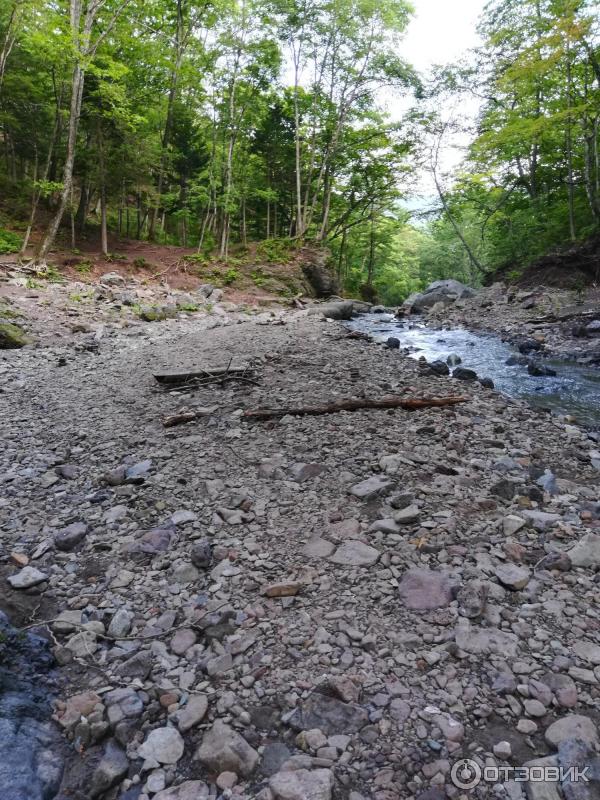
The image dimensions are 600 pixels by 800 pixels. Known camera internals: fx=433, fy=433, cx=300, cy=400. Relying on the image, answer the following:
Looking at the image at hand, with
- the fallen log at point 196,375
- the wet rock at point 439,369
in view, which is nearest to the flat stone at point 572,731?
the fallen log at point 196,375

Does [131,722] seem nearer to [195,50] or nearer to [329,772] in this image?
[329,772]

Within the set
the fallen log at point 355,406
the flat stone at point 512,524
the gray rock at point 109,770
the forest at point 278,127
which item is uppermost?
the forest at point 278,127

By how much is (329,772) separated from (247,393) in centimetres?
488

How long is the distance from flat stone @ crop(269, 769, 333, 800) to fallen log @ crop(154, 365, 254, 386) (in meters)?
5.48

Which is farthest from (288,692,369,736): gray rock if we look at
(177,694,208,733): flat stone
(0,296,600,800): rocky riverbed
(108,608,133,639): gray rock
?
(108,608,133,639): gray rock

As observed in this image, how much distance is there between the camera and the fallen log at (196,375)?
21.9 feet

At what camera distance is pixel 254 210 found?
105 ft

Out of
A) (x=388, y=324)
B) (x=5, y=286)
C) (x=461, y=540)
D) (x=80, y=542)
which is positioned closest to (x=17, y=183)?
(x=5, y=286)

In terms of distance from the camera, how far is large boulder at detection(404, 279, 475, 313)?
24125 mm

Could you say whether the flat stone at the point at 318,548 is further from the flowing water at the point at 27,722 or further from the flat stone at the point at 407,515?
the flowing water at the point at 27,722

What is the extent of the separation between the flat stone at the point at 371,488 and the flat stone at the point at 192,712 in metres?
1.96

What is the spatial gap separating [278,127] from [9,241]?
16.9m

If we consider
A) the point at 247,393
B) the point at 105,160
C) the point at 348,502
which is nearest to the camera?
the point at 348,502

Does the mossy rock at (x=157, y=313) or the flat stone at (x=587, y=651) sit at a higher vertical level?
the mossy rock at (x=157, y=313)
